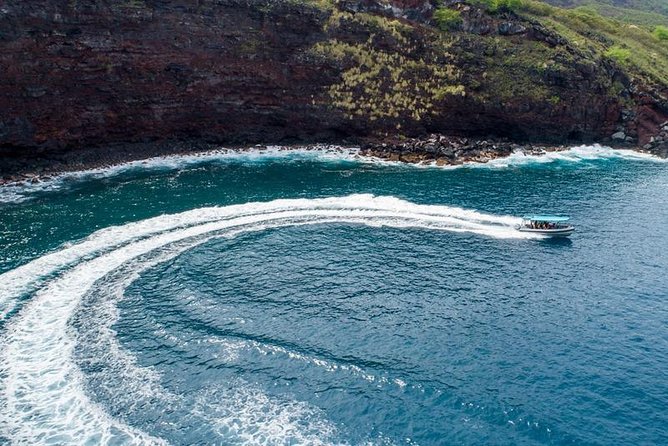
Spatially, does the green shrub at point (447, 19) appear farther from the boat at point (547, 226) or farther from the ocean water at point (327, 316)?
the boat at point (547, 226)

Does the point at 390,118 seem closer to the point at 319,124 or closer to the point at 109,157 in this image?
the point at 319,124

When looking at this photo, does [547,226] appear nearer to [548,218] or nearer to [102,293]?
[548,218]

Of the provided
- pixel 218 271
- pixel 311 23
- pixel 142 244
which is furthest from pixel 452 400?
pixel 311 23

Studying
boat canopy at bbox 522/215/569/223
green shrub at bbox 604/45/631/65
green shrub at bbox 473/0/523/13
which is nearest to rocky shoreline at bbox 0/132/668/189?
green shrub at bbox 604/45/631/65

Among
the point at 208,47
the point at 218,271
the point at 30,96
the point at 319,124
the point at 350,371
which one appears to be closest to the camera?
the point at 350,371

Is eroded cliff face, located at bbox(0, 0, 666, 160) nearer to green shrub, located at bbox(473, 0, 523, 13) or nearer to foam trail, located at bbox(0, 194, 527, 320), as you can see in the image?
green shrub, located at bbox(473, 0, 523, 13)

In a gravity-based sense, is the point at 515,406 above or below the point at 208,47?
below

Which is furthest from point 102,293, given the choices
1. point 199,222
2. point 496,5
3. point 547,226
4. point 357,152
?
point 496,5
